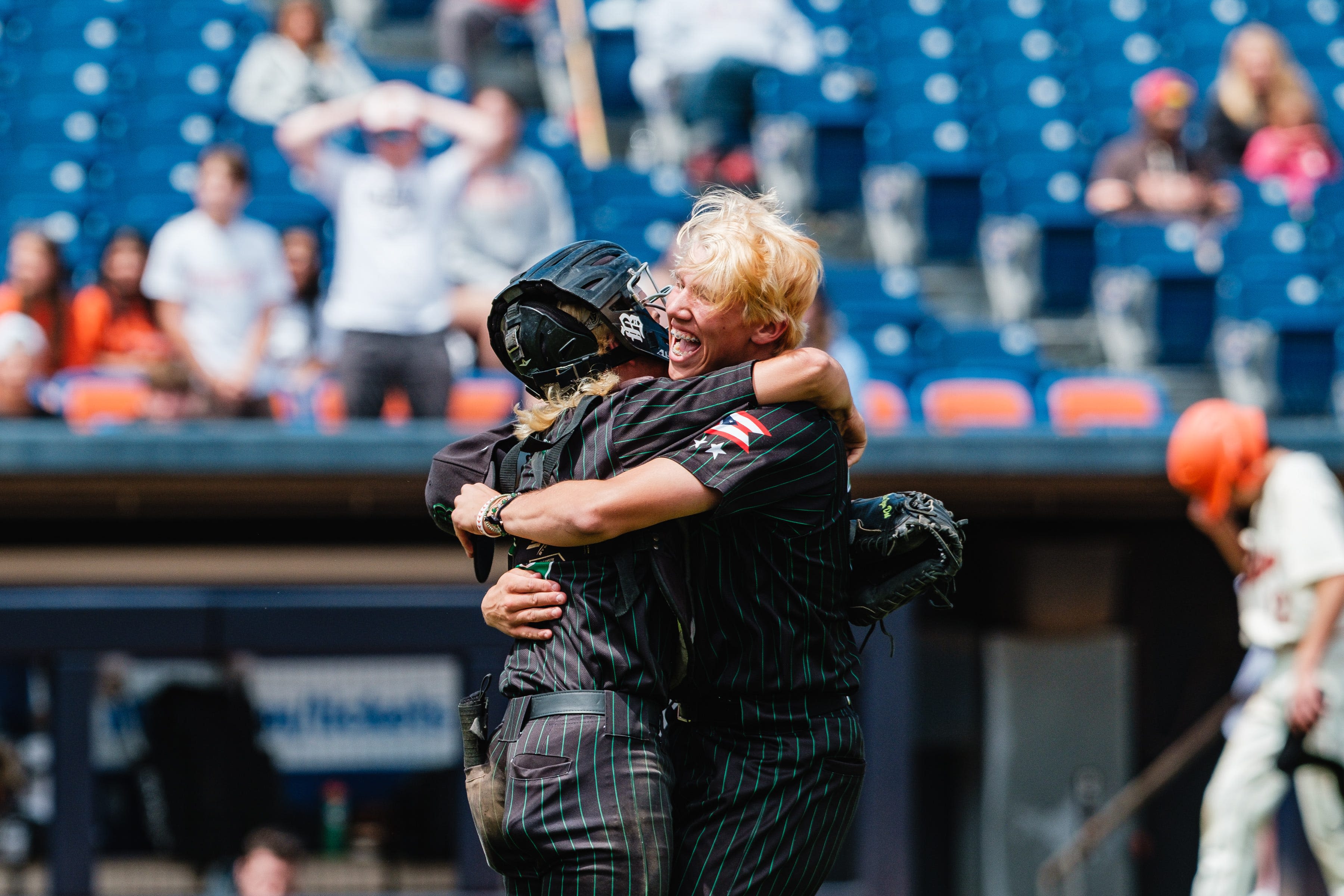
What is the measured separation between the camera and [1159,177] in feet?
27.3

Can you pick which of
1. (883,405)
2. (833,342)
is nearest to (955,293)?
(883,405)

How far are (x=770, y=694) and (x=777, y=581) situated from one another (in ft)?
0.59

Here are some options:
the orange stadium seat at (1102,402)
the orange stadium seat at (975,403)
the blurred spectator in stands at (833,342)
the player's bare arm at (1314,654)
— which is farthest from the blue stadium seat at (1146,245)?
the player's bare arm at (1314,654)

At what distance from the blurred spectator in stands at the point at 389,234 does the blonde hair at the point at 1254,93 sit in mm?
4745

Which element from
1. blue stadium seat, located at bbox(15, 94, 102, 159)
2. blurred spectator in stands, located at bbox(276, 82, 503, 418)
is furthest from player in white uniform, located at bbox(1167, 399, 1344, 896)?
blue stadium seat, located at bbox(15, 94, 102, 159)

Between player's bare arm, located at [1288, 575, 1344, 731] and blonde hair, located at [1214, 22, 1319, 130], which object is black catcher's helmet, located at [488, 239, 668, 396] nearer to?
player's bare arm, located at [1288, 575, 1344, 731]

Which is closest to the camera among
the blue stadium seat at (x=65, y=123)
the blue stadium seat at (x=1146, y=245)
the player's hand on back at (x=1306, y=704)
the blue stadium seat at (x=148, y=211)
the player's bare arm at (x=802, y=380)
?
the player's bare arm at (x=802, y=380)

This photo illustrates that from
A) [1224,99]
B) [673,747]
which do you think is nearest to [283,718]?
[673,747]

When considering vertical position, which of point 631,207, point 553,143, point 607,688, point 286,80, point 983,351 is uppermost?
point 286,80

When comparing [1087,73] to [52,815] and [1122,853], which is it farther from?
[52,815]

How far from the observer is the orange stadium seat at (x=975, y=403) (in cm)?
669

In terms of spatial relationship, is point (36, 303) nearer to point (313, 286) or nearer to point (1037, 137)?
point (313, 286)

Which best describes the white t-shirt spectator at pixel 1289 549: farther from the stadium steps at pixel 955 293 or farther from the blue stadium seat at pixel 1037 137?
the blue stadium seat at pixel 1037 137

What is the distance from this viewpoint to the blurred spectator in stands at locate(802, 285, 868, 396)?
567cm
